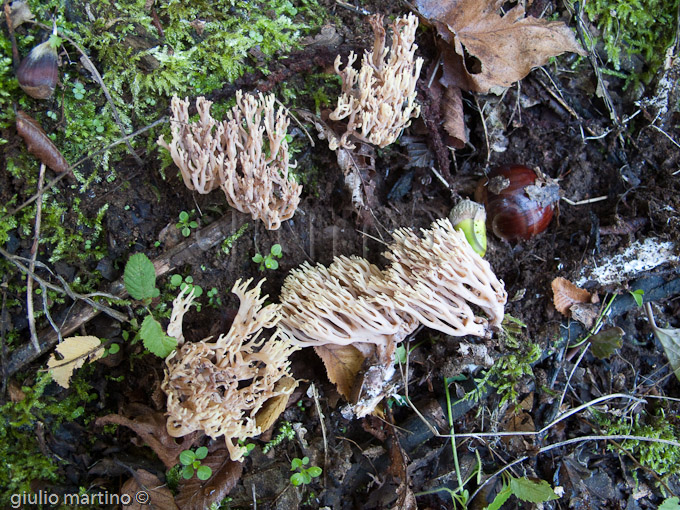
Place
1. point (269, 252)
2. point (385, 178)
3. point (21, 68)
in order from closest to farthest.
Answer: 1. point (21, 68)
2. point (269, 252)
3. point (385, 178)

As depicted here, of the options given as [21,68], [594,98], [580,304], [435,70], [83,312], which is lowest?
[580,304]

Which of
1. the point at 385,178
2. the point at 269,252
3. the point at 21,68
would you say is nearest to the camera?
the point at 21,68

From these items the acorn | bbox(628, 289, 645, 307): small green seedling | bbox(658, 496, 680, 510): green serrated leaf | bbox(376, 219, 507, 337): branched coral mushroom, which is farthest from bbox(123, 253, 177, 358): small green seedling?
bbox(658, 496, 680, 510): green serrated leaf

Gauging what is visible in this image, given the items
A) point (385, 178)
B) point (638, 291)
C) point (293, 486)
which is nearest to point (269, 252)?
point (385, 178)

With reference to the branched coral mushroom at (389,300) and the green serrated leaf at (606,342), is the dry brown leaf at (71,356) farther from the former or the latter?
the green serrated leaf at (606,342)

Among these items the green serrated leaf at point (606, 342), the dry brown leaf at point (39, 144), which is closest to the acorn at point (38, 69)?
the dry brown leaf at point (39, 144)

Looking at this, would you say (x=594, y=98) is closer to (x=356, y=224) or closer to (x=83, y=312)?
(x=356, y=224)

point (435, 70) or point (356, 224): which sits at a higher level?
point (435, 70)

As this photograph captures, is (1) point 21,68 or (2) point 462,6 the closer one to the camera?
(1) point 21,68

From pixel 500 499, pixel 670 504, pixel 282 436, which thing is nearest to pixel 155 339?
pixel 282 436
